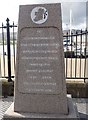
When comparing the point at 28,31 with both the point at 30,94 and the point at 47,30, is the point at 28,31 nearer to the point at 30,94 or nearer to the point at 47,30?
the point at 47,30

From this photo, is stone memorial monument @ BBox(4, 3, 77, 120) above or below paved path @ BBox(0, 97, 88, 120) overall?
above

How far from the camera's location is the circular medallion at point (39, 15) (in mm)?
3406

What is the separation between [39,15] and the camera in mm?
3430

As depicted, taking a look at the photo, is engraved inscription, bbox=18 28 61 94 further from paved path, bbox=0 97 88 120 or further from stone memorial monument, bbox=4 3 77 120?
paved path, bbox=0 97 88 120

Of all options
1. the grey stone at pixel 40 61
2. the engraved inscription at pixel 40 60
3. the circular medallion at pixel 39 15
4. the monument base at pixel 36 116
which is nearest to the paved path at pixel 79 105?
the monument base at pixel 36 116

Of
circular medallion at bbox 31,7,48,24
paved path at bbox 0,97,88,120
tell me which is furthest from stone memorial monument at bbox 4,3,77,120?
paved path at bbox 0,97,88,120

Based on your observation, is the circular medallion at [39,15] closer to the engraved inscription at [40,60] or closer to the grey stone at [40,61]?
the grey stone at [40,61]

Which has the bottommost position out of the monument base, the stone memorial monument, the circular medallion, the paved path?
the paved path

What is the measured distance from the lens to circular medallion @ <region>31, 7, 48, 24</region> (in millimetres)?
3406

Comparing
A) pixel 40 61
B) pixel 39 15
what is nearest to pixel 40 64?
pixel 40 61

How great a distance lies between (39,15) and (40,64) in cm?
77

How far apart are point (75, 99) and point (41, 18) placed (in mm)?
2423

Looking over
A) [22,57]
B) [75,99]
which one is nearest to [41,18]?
[22,57]

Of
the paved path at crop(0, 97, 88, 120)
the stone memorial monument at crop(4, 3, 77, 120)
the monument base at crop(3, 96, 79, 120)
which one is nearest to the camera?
the monument base at crop(3, 96, 79, 120)
